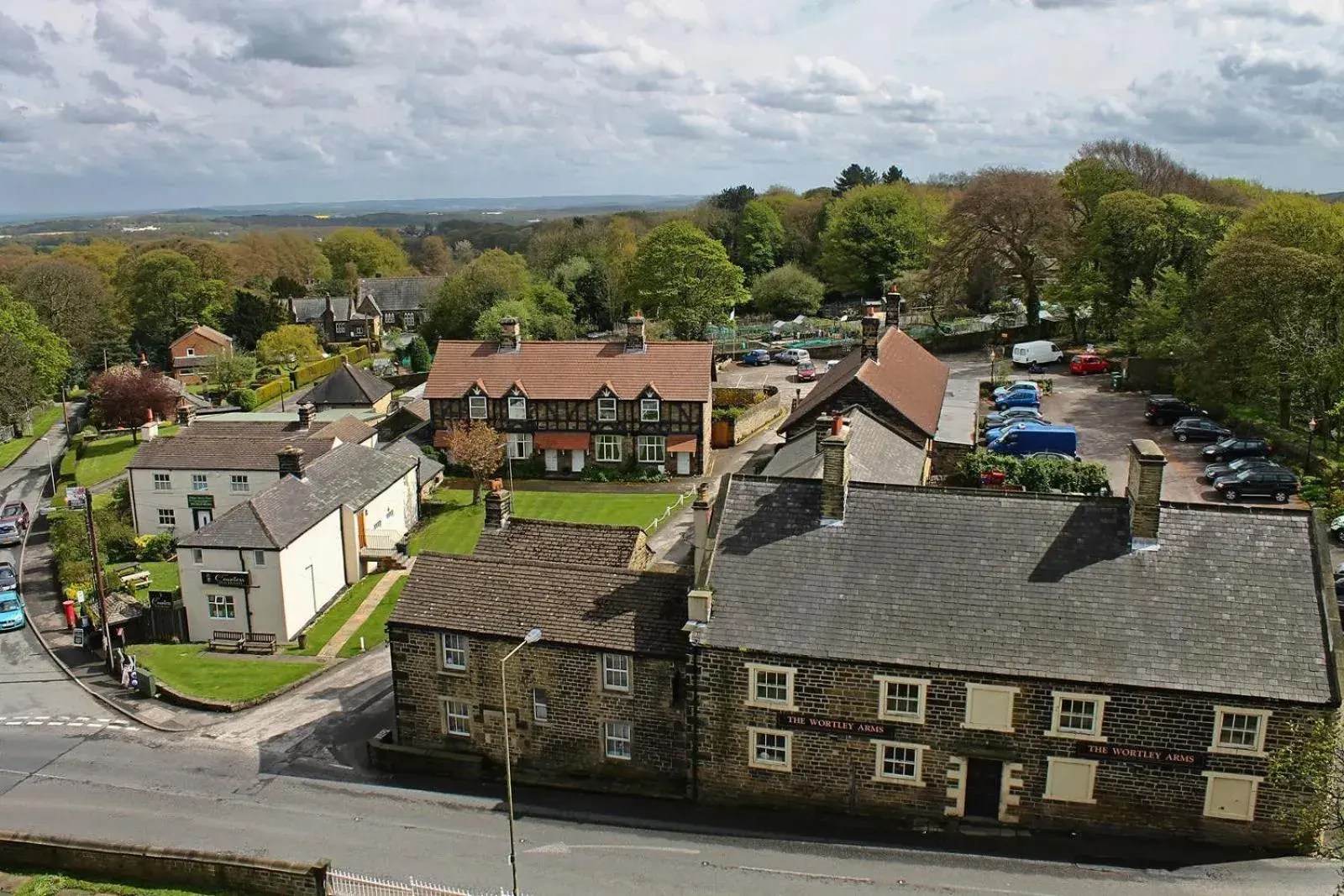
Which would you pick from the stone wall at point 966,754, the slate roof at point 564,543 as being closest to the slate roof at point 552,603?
the stone wall at point 966,754

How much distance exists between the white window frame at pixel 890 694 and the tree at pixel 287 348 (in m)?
87.2

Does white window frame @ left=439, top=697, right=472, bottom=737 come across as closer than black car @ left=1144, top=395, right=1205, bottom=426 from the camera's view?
Yes

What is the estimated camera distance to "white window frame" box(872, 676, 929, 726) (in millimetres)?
23828

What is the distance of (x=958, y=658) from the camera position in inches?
932

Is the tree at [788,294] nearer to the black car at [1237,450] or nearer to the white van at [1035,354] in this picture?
the white van at [1035,354]

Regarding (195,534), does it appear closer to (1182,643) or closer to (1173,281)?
(1182,643)

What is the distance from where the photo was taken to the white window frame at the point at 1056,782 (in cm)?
Answer: 2331

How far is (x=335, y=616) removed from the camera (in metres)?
41.0

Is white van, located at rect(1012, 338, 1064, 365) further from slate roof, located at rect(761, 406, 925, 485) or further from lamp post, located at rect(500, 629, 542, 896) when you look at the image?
lamp post, located at rect(500, 629, 542, 896)

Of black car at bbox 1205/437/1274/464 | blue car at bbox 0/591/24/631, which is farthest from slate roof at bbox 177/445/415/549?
black car at bbox 1205/437/1274/464

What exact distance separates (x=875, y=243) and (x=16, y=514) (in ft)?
238

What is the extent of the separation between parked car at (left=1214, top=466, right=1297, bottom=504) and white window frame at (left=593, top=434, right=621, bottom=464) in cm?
3015

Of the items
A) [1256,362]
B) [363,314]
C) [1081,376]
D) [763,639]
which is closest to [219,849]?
[763,639]

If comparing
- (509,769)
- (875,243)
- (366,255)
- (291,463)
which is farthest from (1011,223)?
(366,255)
